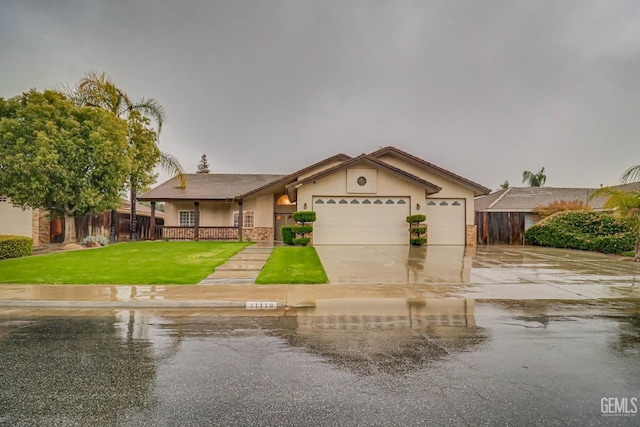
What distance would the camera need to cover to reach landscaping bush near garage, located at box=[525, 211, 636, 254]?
1792cm

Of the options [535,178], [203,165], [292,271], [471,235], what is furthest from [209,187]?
[203,165]

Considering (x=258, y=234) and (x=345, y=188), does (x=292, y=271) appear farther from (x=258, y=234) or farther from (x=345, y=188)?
(x=258, y=234)

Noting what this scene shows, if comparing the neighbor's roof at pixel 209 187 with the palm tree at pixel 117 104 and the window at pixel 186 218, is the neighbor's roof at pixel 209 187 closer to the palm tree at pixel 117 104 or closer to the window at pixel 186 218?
the palm tree at pixel 117 104

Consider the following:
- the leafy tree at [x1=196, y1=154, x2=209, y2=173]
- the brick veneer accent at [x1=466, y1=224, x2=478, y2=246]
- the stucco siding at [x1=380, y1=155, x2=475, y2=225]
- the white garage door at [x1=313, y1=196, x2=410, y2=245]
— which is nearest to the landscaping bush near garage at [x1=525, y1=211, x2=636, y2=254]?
the brick veneer accent at [x1=466, y1=224, x2=478, y2=246]

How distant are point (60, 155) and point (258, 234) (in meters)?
12.9

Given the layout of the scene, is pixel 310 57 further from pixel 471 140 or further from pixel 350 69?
pixel 471 140

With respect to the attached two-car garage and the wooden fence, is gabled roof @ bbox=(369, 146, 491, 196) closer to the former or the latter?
the wooden fence

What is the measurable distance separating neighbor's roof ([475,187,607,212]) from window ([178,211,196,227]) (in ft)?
79.0

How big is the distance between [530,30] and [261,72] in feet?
53.6

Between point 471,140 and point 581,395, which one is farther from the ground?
point 471,140

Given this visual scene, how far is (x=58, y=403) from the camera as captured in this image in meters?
3.35

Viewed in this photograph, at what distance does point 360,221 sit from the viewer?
22109mm

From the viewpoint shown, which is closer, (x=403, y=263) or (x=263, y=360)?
(x=263, y=360)

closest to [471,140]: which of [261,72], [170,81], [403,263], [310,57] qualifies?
[310,57]
